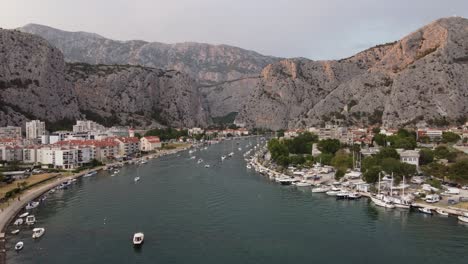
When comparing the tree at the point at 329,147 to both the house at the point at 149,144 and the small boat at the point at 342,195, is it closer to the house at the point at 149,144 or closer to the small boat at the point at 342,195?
the small boat at the point at 342,195

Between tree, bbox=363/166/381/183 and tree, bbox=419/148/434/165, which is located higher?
tree, bbox=419/148/434/165

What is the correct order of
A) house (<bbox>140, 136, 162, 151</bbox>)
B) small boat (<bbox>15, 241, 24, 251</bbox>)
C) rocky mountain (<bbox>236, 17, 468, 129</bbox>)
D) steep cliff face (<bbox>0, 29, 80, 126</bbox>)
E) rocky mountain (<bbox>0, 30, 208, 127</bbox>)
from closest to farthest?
1. small boat (<bbox>15, 241, 24, 251</bbox>)
2. house (<bbox>140, 136, 162, 151</bbox>)
3. rocky mountain (<bbox>236, 17, 468, 129</bbox>)
4. steep cliff face (<bbox>0, 29, 80, 126</bbox>)
5. rocky mountain (<bbox>0, 30, 208, 127</bbox>)

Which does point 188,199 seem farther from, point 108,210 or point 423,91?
point 423,91

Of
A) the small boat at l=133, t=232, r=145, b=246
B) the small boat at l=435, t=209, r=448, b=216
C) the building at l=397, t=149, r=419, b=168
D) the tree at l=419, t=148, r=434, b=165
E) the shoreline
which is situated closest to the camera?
the small boat at l=133, t=232, r=145, b=246

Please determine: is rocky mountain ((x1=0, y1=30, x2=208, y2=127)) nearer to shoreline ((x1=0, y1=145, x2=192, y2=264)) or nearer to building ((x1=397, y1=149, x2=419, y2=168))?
shoreline ((x1=0, y1=145, x2=192, y2=264))

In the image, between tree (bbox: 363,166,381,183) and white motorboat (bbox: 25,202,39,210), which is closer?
white motorboat (bbox: 25,202,39,210)

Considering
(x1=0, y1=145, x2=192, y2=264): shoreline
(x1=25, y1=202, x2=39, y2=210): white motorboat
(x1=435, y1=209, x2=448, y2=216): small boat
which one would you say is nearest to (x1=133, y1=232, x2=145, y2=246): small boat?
(x1=0, y1=145, x2=192, y2=264): shoreline

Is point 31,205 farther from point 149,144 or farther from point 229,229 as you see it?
point 149,144

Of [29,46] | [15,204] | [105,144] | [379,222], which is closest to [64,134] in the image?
[105,144]

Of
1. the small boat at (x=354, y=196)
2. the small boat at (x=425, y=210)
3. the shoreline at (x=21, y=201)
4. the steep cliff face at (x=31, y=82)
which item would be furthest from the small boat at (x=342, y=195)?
the steep cliff face at (x=31, y=82)
